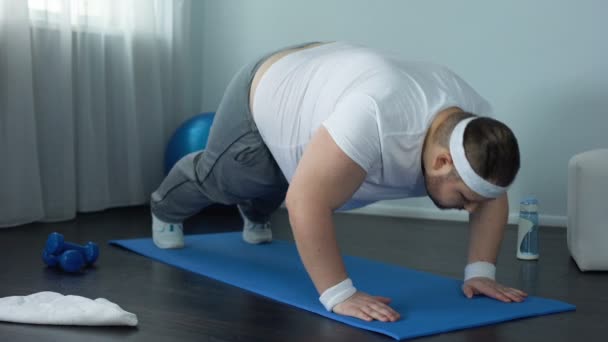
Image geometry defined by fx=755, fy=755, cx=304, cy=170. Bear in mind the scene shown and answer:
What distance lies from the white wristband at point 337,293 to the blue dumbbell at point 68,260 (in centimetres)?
85

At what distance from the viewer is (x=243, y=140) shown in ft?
6.72

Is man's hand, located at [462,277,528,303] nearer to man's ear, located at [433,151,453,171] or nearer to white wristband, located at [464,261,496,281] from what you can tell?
white wristband, located at [464,261,496,281]

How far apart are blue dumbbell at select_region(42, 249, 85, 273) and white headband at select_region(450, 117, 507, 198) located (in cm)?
117

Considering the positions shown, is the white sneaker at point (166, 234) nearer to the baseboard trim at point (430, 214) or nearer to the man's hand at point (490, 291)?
the man's hand at point (490, 291)

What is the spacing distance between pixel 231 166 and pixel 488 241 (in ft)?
2.36

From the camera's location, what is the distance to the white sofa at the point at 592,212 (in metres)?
2.27

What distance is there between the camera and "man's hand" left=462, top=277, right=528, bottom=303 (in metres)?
1.84

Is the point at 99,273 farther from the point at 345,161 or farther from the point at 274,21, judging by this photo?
the point at 274,21

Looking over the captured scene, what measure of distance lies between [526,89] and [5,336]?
95.5 inches

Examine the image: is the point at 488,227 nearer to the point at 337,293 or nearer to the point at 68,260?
the point at 337,293

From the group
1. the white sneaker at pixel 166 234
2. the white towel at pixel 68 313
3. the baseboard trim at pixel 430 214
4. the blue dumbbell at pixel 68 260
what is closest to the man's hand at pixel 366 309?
the white towel at pixel 68 313

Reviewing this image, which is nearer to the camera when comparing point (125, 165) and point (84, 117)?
point (84, 117)

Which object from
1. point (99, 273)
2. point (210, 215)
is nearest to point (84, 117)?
point (210, 215)

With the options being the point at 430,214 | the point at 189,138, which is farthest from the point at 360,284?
the point at 189,138
